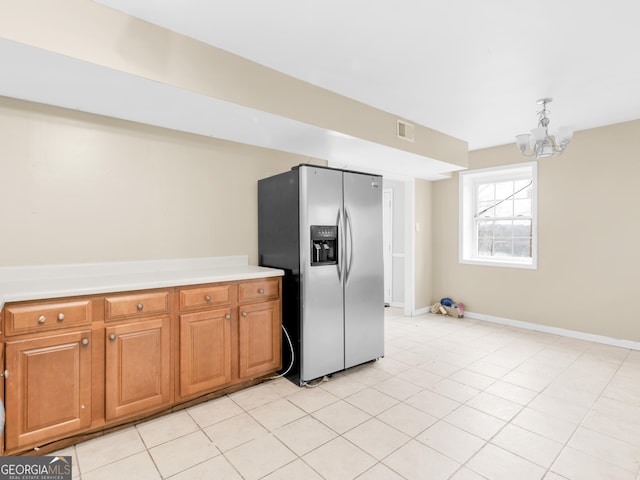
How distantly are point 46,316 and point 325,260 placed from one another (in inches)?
74.7

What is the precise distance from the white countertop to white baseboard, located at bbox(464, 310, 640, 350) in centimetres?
346

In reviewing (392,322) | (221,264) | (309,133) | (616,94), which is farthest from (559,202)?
(221,264)

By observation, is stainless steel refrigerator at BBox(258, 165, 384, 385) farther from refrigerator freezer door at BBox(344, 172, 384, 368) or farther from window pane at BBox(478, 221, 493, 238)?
window pane at BBox(478, 221, 493, 238)

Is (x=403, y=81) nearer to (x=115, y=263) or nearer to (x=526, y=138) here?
(x=526, y=138)

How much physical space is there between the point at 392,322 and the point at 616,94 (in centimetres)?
349

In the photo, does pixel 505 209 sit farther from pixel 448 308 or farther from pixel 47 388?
pixel 47 388

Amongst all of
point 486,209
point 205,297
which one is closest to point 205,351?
point 205,297

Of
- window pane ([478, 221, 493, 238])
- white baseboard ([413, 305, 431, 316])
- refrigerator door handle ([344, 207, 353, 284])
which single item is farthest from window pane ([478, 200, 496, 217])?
refrigerator door handle ([344, 207, 353, 284])

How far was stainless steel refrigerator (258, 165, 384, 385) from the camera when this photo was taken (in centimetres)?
274

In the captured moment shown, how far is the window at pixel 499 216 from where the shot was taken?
4.51 metres

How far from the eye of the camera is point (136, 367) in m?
2.13

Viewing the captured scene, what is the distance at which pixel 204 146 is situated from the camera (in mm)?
2971

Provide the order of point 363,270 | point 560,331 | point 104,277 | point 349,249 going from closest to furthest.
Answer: point 104,277 < point 349,249 < point 363,270 < point 560,331

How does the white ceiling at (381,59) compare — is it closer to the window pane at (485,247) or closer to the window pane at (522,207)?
the window pane at (522,207)
